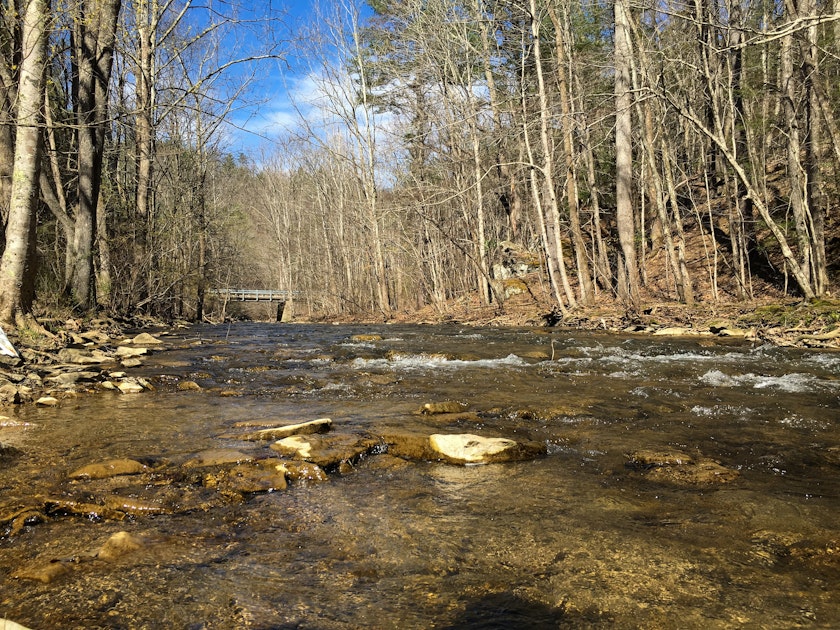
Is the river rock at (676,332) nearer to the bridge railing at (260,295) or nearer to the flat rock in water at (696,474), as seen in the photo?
the flat rock in water at (696,474)

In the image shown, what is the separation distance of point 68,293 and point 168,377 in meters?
6.22

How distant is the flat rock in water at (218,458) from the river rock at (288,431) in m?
0.36

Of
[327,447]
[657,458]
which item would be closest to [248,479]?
[327,447]

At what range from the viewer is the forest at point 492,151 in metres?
10.5

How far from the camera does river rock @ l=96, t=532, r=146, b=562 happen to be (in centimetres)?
223

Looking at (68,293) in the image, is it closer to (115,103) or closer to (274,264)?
(115,103)

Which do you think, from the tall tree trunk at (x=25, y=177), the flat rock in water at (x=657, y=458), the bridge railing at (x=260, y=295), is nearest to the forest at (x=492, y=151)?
the tall tree trunk at (x=25, y=177)

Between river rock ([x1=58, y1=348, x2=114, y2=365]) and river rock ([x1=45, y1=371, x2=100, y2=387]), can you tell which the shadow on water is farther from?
river rock ([x1=58, y1=348, x2=114, y2=365])

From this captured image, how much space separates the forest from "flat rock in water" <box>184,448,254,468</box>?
531cm

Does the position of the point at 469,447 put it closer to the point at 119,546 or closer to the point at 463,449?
the point at 463,449

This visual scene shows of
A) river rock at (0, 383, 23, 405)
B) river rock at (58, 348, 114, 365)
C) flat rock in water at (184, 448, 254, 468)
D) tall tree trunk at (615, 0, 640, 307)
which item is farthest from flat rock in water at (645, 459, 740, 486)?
tall tree trunk at (615, 0, 640, 307)

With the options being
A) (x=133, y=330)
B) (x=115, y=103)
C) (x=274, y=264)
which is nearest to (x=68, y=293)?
(x=133, y=330)

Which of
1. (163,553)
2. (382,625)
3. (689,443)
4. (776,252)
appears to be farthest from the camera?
(776,252)

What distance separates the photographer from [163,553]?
228 centimetres
